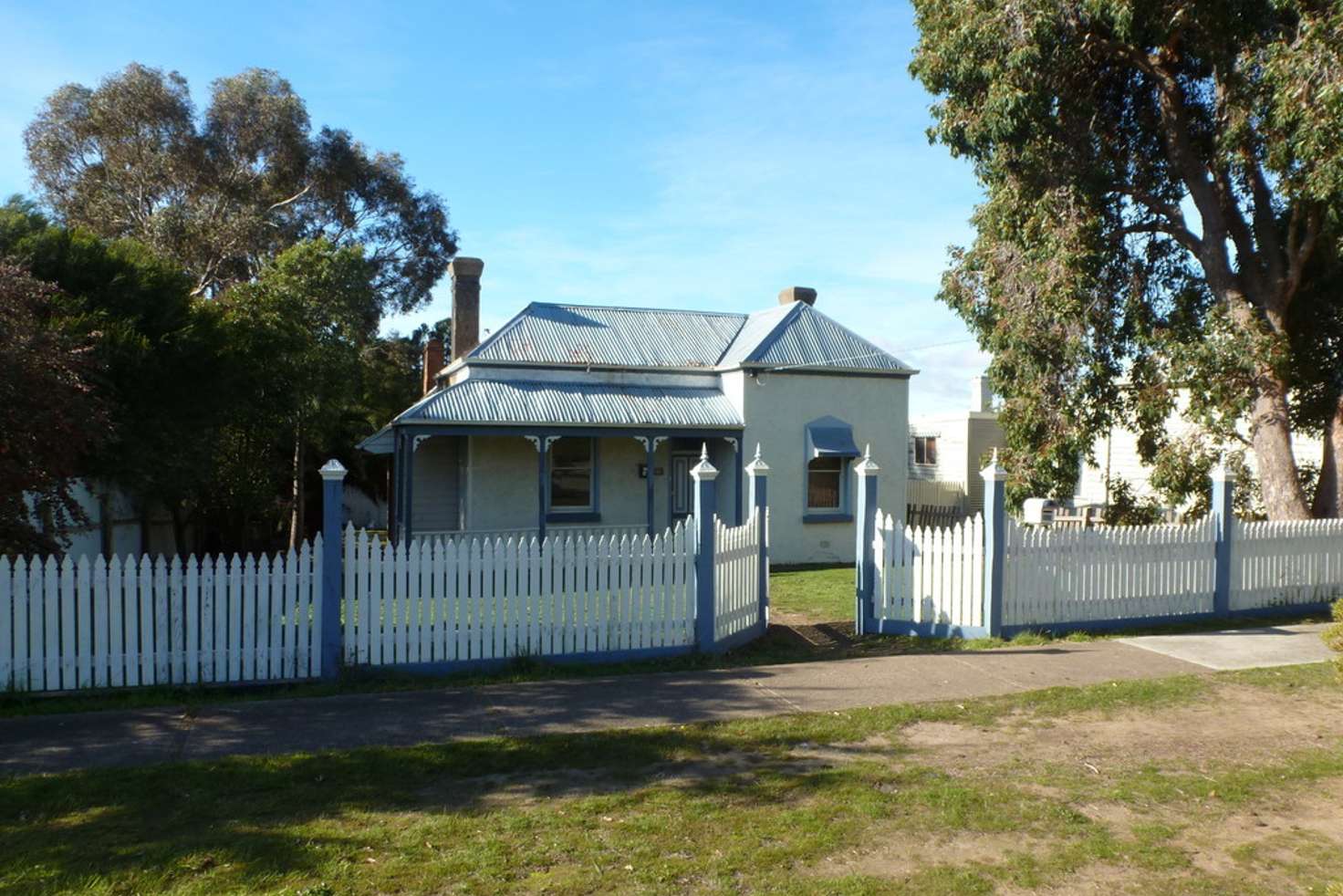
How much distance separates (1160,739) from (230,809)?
6144 mm

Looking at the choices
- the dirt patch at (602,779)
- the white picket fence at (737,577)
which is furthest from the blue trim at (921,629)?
the dirt patch at (602,779)

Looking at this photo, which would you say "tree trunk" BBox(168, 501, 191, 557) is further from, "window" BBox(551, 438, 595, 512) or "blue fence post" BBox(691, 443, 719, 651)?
"blue fence post" BBox(691, 443, 719, 651)

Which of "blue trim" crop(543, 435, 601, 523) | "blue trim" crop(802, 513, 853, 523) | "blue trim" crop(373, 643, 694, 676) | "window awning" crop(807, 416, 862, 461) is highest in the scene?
"window awning" crop(807, 416, 862, 461)

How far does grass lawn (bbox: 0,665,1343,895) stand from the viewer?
4973mm

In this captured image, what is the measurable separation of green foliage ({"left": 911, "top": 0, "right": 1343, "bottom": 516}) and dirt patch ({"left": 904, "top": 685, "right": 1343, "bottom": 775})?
7.18m

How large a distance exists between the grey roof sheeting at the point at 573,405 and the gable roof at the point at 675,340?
613 mm

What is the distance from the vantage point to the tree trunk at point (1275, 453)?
1441 centimetres

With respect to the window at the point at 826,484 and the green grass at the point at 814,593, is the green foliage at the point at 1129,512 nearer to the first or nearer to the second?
the green grass at the point at 814,593

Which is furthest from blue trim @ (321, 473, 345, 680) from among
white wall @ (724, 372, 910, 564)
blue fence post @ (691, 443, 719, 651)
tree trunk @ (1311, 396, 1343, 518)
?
tree trunk @ (1311, 396, 1343, 518)

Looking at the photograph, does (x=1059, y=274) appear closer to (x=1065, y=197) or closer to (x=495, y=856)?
(x=1065, y=197)

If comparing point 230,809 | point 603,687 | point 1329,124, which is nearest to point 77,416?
point 230,809

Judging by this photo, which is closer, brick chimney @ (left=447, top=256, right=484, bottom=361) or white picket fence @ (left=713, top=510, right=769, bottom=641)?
white picket fence @ (left=713, top=510, right=769, bottom=641)

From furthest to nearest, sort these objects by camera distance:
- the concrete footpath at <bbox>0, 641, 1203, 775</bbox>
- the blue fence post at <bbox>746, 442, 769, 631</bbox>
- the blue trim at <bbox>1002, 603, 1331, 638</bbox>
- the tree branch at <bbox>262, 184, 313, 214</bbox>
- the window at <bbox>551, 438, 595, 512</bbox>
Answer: the tree branch at <bbox>262, 184, 313, 214</bbox>
the window at <bbox>551, 438, 595, 512</bbox>
the blue trim at <bbox>1002, 603, 1331, 638</bbox>
the blue fence post at <bbox>746, 442, 769, 631</bbox>
the concrete footpath at <bbox>0, 641, 1203, 775</bbox>

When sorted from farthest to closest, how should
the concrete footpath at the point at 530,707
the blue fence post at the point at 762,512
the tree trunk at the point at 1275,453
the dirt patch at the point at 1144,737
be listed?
the tree trunk at the point at 1275,453 < the blue fence post at the point at 762,512 < the concrete footpath at the point at 530,707 < the dirt patch at the point at 1144,737
